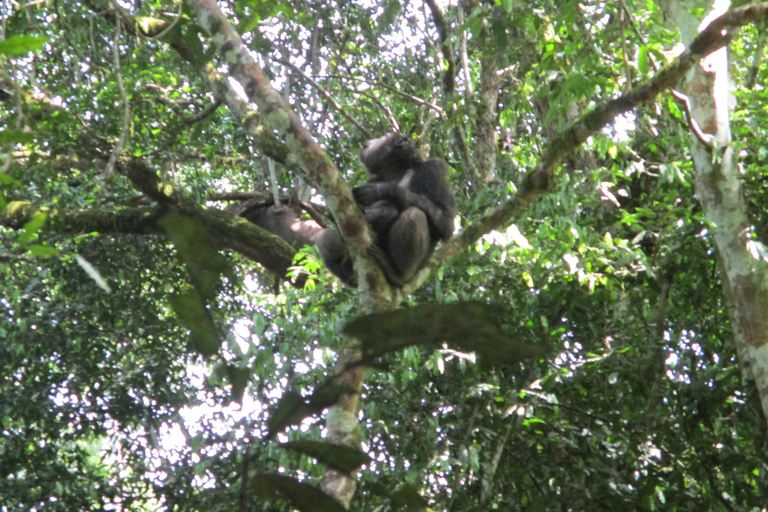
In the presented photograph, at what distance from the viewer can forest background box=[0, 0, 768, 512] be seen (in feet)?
12.3

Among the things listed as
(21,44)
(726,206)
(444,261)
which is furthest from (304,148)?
(726,206)

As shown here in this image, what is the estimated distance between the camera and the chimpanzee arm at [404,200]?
4441 mm

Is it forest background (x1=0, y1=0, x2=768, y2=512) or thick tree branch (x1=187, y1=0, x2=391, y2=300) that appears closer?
thick tree branch (x1=187, y1=0, x2=391, y2=300)

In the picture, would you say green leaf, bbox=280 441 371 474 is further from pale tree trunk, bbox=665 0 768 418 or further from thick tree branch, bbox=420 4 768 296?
pale tree trunk, bbox=665 0 768 418

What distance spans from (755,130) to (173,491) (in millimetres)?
4638

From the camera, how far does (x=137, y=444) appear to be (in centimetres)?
601

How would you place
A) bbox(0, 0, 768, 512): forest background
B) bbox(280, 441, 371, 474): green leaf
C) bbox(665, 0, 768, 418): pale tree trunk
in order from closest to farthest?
bbox(280, 441, 371, 474): green leaf, bbox(0, 0, 768, 512): forest background, bbox(665, 0, 768, 418): pale tree trunk

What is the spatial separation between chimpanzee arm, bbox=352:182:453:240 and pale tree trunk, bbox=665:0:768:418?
162 cm

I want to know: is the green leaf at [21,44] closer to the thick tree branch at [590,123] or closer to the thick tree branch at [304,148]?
the thick tree branch at [304,148]

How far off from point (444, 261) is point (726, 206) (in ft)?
5.67

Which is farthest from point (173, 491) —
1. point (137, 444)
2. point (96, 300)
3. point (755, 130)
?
point (755, 130)

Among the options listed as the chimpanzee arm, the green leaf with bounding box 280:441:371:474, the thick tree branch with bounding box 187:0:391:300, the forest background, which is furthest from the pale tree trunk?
the green leaf with bounding box 280:441:371:474

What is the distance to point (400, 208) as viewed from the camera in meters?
4.82

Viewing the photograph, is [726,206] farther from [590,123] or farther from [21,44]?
[21,44]
